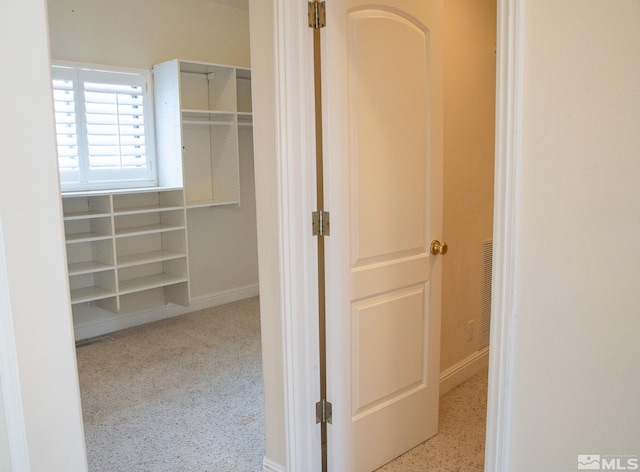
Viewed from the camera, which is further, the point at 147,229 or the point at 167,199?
the point at 167,199

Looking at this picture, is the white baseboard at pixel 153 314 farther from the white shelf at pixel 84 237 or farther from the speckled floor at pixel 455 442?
the speckled floor at pixel 455 442

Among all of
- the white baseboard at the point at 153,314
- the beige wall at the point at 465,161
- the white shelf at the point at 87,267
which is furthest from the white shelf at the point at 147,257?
the beige wall at the point at 465,161

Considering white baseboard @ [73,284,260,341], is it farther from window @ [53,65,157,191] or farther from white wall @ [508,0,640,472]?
white wall @ [508,0,640,472]

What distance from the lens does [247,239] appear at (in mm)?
5281

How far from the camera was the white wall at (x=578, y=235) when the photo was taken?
3.67 ft

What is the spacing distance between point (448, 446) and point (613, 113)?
1872mm

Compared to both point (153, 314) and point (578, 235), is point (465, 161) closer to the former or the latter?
point (578, 235)

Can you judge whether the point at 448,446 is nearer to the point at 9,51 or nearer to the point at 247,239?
the point at 9,51

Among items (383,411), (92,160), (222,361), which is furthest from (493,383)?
(92,160)

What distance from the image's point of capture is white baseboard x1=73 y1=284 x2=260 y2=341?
416 centimetres

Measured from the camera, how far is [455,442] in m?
2.54

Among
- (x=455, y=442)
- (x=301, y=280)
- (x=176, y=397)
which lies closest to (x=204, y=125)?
(x=176, y=397)

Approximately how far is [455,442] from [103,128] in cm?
337

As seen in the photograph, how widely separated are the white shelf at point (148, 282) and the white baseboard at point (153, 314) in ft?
1.14
